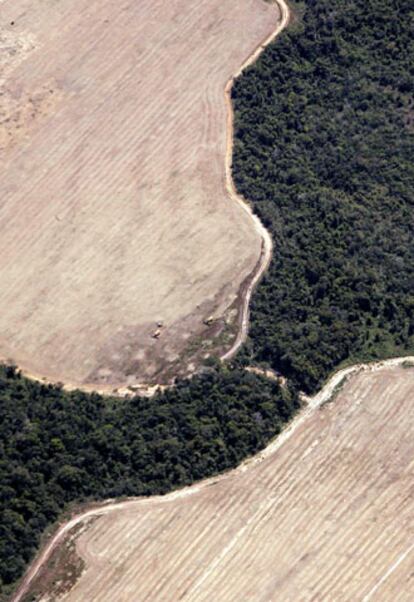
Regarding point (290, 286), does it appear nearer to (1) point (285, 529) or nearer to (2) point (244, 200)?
(2) point (244, 200)

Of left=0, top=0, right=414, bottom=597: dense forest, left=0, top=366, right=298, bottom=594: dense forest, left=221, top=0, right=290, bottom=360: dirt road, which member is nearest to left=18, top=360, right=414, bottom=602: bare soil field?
left=0, top=366, right=298, bottom=594: dense forest

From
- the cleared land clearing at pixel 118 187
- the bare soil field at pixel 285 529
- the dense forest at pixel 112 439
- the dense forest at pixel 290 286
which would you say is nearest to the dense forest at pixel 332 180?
the dense forest at pixel 290 286

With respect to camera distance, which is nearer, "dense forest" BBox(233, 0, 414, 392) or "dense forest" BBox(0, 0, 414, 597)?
"dense forest" BBox(0, 0, 414, 597)

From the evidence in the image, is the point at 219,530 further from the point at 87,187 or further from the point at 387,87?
the point at 387,87

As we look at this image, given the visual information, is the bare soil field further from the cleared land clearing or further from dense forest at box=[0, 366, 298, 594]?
the cleared land clearing

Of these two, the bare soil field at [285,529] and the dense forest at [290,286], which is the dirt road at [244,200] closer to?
the dense forest at [290,286]

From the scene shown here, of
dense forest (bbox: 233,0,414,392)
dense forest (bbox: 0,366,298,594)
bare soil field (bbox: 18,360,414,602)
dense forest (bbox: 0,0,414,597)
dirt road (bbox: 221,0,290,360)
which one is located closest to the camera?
bare soil field (bbox: 18,360,414,602)
